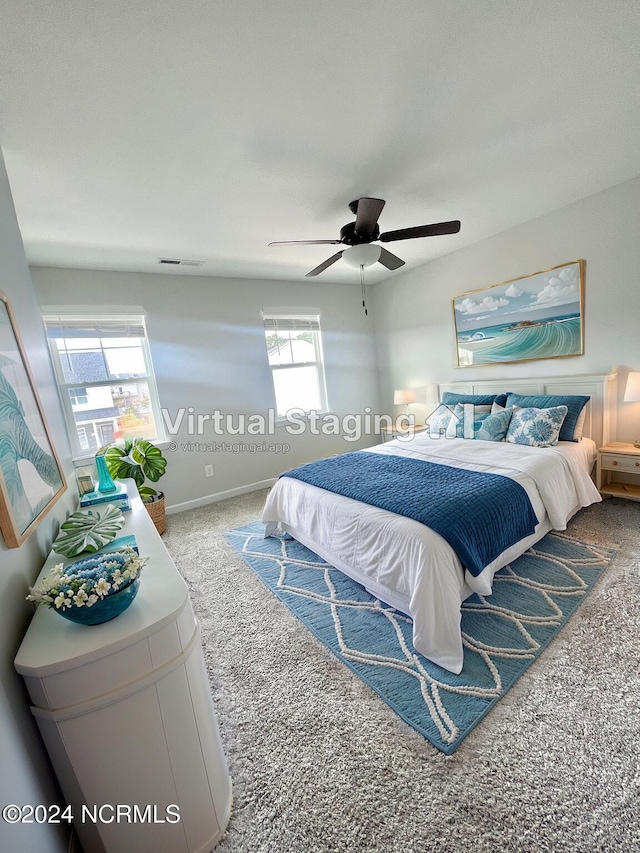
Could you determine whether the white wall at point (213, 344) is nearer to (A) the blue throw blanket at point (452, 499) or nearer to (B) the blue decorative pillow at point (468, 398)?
(B) the blue decorative pillow at point (468, 398)

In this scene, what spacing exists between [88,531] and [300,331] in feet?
11.9

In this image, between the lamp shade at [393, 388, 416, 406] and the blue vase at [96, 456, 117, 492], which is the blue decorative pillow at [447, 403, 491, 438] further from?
the blue vase at [96, 456, 117, 492]

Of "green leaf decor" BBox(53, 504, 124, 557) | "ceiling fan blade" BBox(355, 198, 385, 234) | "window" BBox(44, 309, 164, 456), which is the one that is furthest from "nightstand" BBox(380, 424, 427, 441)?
"green leaf decor" BBox(53, 504, 124, 557)

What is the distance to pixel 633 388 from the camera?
8.82ft

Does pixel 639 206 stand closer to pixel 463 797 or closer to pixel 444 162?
pixel 444 162

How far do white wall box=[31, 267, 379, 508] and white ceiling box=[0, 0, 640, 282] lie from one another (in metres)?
0.72

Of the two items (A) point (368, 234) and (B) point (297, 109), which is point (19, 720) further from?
(A) point (368, 234)

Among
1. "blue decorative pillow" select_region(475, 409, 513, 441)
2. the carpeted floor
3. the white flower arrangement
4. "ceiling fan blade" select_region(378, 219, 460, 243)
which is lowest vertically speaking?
the carpeted floor

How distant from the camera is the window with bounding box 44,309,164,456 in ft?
10.7

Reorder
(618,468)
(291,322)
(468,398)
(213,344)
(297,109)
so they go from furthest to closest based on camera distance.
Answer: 1. (291,322)
2. (213,344)
3. (468,398)
4. (618,468)
5. (297,109)

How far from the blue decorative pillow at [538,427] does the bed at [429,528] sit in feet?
0.30

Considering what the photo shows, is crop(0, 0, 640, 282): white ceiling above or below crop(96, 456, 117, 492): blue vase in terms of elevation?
above

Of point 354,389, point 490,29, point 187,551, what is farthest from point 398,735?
point 354,389

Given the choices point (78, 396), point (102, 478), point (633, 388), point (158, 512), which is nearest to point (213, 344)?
point (78, 396)
